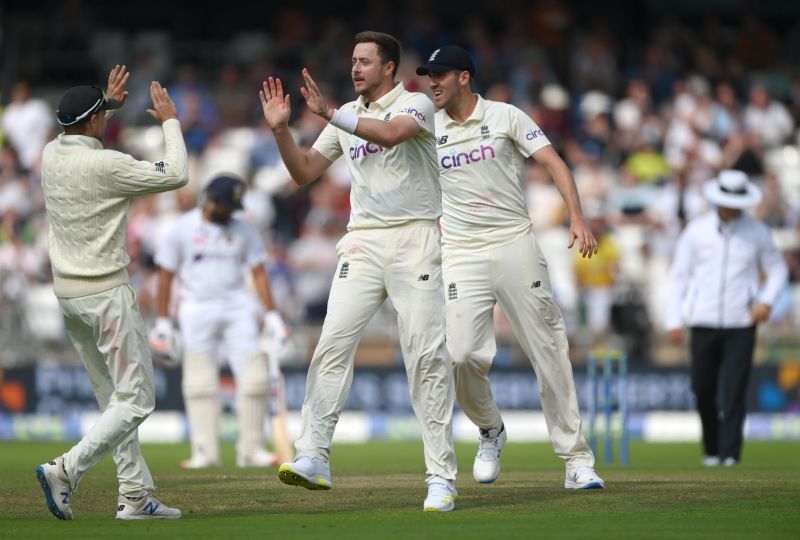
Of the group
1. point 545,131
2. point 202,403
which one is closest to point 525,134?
point 202,403

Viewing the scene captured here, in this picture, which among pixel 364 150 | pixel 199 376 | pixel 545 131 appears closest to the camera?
pixel 364 150

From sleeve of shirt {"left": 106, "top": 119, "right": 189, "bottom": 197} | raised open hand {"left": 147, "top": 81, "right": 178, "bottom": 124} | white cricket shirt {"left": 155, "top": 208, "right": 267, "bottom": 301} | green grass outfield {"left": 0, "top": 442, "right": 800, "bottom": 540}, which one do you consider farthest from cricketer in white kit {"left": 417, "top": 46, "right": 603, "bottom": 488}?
white cricket shirt {"left": 155, "top": 208, "right": 267, "bottom": 301}

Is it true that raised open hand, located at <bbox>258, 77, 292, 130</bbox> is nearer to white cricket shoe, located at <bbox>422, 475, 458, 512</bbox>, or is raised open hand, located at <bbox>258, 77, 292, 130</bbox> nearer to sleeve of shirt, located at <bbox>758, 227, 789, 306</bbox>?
white cricket shoe, located at <bbox>422, 475, 458, 512</bbox>

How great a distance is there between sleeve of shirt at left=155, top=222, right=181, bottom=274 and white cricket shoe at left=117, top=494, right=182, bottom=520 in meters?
4.96

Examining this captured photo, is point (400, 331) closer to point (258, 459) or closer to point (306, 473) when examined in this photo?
point (306, 473)

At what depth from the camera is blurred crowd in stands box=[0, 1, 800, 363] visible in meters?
18.1

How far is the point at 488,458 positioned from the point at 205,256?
4151mm

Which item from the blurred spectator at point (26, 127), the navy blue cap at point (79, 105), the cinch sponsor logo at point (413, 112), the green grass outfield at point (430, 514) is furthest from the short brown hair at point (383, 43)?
the blurred spectator at point (26, 127)

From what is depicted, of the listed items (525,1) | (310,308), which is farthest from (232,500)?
(525,1)

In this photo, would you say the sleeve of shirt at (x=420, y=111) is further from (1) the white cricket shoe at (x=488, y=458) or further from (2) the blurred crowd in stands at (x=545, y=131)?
(2) the blurred crowd in stands at (x=545, y=131)

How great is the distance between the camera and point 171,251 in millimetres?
12219

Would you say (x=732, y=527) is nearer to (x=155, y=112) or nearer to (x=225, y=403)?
(x=155, y=112)

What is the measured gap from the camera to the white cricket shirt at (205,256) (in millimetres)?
12211

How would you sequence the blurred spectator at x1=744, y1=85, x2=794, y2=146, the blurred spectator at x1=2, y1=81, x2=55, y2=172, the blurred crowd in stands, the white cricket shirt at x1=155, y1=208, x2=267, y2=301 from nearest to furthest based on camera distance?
the white cricket shirt at x1=155, y1=208, x2=267, y2=301 → the blurred crowd in stands → the blurred spectator at x1=2, y1=81, x2=55, y2=172 → the blurred spectator at x1=744, y1=85, x2=794, y2=146
